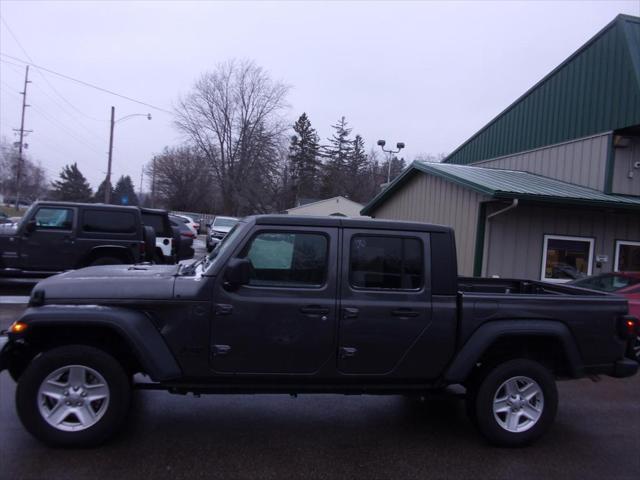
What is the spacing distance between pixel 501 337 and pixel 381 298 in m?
1.06

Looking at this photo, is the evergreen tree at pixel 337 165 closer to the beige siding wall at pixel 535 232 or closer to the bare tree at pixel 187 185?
the bare tree at pixel 187 185

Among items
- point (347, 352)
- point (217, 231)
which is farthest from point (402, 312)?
point (217, 231)

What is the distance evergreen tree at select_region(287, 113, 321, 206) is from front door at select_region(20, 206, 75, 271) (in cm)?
5376

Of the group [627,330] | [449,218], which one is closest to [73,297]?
[627,330]

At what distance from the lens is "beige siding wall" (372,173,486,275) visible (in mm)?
12570

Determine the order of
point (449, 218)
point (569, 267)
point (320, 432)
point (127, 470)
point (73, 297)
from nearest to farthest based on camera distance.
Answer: point (127, 470) → point (73, 297) → point (320, 432) → point (569, 267) → point (449, 218)

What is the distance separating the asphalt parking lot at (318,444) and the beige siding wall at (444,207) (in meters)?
7.18

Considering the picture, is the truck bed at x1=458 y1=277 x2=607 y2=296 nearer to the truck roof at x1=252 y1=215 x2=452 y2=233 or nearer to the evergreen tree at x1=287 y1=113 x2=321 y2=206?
the truck roof at x1=252 y1=215 x2=452 y2=233

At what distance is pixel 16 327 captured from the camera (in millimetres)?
3893

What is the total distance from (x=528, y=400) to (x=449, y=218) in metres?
9.64

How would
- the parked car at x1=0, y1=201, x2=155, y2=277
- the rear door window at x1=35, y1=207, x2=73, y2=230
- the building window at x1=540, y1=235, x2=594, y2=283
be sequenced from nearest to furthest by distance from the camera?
1. the parked car at x1=0, y1=201, x2=155, y2=277
2. the rear door window at x1=35, y1=207, x2=73, y2=230
3. the building window at x1=540, y1=235, x2=594, y2=283

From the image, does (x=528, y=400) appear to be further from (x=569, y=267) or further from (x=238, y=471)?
(x=569, y=267)

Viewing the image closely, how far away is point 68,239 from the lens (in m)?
10.9

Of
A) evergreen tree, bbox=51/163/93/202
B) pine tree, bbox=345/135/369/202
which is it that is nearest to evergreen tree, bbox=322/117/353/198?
pine tree, bbox=345/135/369/202
